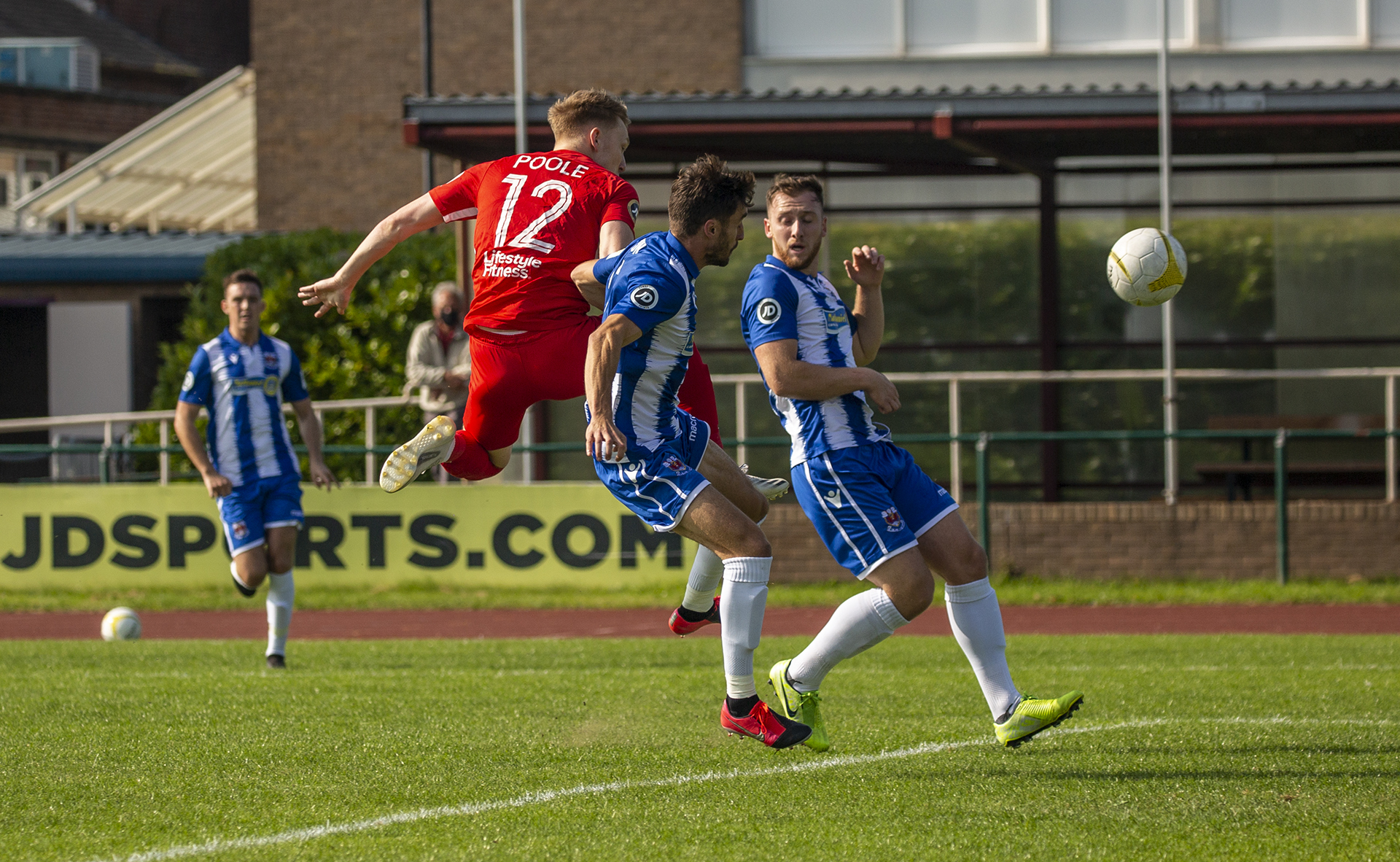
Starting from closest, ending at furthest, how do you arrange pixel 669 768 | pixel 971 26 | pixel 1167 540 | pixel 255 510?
Answer: 1. pixel 669 768
2. pixel 255 510
3. pixel 1167 540
4. pixel 971 26

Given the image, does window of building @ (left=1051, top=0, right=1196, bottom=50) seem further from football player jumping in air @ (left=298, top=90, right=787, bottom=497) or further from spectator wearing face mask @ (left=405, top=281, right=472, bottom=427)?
football player jumping in air @ (left=298, top=90, right=787, bottom=497)

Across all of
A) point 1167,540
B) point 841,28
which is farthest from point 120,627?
point 841,28

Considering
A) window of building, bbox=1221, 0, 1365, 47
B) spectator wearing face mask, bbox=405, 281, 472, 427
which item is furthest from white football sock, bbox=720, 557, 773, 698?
window of building, bbox=1221, 0, 1365, 47

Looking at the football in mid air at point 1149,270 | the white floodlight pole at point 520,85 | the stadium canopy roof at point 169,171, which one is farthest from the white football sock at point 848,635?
the stadium canopy roof at point 169,171

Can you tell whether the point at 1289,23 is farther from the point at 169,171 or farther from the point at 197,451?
the point at 169,171

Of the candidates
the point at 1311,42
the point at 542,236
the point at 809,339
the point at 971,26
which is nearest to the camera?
the point at 809,339

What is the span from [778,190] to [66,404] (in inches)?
871

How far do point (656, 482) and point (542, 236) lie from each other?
1.10 metres

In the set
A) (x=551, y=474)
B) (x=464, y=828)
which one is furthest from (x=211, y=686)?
(x=551, y=474)

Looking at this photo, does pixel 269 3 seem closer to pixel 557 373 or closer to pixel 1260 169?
pixel 1260 169

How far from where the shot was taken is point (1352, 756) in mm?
5809

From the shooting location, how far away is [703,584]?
20.7 ft

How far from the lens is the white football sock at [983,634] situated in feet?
18.7

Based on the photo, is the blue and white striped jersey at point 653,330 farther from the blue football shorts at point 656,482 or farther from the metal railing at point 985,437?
the metal railing at point 985,437
